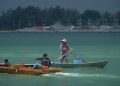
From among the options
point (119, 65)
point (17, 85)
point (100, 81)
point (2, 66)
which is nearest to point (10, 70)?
point (2, 66)

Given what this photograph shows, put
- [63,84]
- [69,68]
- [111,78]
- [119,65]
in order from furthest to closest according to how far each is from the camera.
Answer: [119,65]
[69,68]
[111,78]
[63,84]

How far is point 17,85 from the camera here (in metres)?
32.1

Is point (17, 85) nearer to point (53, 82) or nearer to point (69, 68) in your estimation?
point (53, 82)

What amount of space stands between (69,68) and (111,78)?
4.11 metres

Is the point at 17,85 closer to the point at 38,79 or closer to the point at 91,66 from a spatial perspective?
the point at 38,79

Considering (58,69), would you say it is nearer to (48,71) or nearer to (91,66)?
(48,71)

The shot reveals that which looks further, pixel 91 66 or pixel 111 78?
pixel 91 66

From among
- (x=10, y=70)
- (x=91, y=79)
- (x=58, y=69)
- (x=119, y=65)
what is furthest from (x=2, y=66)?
(x=119, y=65)

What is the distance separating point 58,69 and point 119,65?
870cm

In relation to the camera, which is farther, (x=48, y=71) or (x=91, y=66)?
Answer: (x=91, y=66)

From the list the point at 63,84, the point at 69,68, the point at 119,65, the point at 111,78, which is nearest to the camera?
the point at 63,84

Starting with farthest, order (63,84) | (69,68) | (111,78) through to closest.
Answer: (69,68) < (111,78) < (63,84)

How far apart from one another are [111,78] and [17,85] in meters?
5.63

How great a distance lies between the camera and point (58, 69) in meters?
35.2
